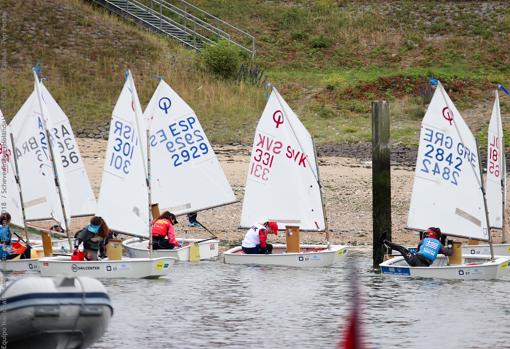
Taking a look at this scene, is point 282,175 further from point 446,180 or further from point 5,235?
point 5,235

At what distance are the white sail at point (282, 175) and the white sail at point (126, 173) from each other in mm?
3432

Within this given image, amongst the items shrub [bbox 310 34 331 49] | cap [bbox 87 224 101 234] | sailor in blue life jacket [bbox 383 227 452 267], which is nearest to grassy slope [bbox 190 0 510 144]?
shrub [bbox 310 34 331 49]

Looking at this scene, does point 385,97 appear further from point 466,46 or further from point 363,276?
point 363,276

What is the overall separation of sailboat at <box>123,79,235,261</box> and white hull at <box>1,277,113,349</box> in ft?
45.1

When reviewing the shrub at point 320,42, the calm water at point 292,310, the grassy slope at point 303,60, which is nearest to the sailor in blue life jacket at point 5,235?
the calm water at point 292,310

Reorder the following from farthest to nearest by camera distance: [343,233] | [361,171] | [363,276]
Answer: [361,171] → [343,233] → [363,276]

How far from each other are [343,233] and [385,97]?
1728 centimetres

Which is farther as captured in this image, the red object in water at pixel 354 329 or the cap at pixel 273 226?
the cap at pixel 273 226

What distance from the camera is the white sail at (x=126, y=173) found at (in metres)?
24.3

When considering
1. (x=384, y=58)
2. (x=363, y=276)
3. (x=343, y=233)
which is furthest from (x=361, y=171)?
(x=384, y=58)

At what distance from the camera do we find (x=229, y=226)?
30.8m

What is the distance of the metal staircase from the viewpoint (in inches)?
2085

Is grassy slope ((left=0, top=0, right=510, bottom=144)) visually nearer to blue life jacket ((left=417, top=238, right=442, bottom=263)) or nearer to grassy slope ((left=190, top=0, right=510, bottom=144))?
grassy slope ((left=190, top=0, right=510, bottom=144))

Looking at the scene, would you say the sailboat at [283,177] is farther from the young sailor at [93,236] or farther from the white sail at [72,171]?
the young sailor at [93,236]
